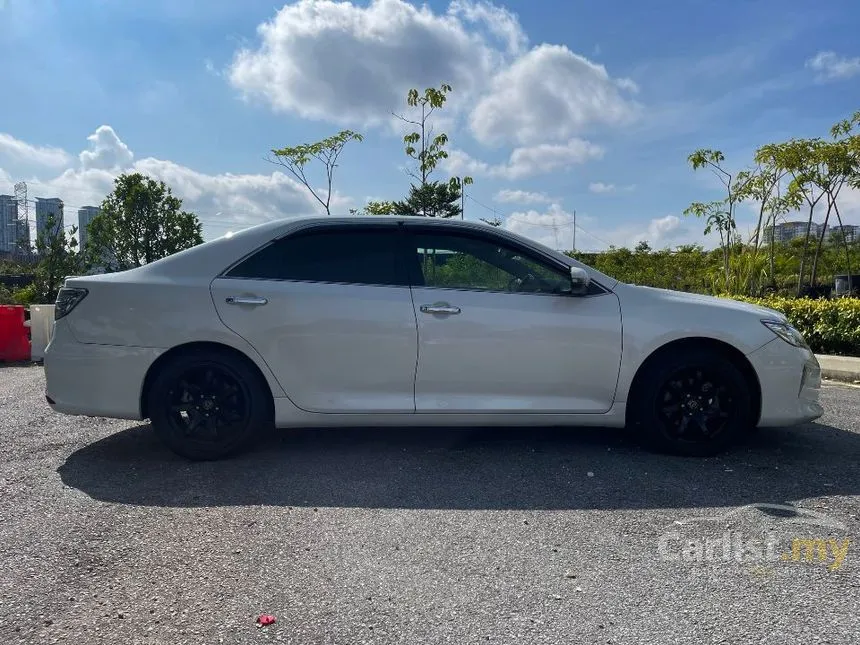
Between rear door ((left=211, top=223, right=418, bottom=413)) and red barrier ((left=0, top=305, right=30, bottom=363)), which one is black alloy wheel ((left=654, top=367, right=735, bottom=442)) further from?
red barrier ((left=0, top=305, right=30, bottom=363))

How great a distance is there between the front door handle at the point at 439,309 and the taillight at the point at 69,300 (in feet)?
7.01

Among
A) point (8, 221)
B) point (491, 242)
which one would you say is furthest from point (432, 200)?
point (8, 221)

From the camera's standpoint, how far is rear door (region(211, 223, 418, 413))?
3.85 m

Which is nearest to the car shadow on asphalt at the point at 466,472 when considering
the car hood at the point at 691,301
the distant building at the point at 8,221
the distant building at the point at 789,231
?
the car hood at the point at 691,301

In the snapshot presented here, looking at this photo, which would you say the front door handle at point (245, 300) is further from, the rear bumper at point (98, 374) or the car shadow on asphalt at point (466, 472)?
the car shadow on asphalt at point (466, 472)

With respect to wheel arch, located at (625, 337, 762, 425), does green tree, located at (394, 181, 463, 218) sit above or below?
above

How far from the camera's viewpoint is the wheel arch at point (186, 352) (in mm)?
3865

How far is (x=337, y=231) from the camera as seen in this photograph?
161 inches

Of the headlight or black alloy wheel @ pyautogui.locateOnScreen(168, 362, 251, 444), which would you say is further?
the headlight

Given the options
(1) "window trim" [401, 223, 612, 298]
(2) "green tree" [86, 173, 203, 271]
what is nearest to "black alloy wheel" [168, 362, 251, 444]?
(1) "window trim" [401, 223, 612, 298]

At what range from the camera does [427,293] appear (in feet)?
12.9

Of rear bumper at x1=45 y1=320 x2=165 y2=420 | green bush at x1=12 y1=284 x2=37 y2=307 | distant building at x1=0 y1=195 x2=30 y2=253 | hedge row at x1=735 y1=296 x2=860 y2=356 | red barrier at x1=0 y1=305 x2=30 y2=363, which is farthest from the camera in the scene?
distant building at x1=0 y1=195 x2=30 y2=253

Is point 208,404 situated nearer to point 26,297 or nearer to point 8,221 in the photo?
point 26,297

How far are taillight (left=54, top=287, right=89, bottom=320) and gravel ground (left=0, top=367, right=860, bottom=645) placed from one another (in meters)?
0.98
